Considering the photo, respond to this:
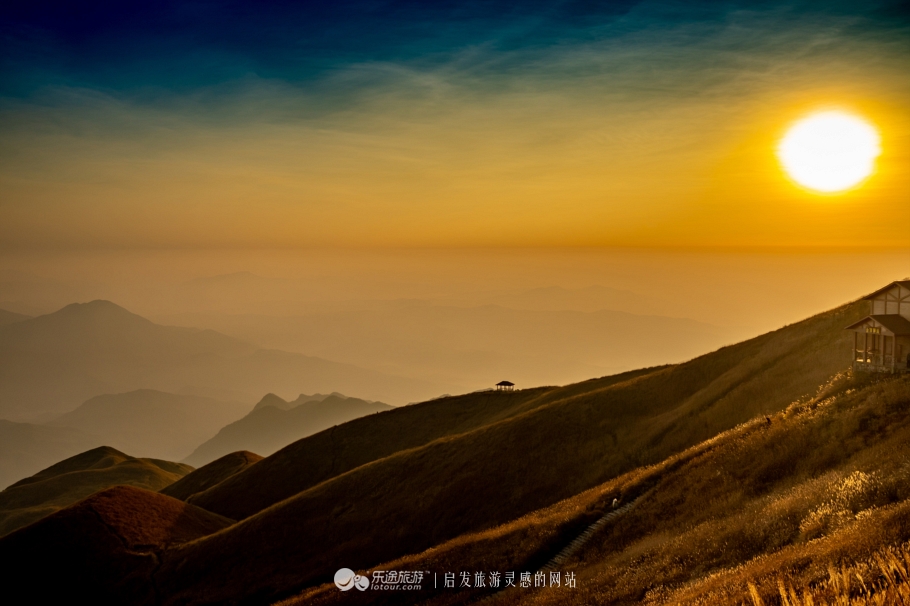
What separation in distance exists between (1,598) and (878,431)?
7499 centimetres

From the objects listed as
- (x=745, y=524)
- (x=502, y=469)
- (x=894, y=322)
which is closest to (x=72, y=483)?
(x=502, y=469)

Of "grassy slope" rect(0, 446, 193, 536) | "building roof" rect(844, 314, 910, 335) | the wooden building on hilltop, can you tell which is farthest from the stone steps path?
"grassy slope" rect(0, 446, 193, 536)

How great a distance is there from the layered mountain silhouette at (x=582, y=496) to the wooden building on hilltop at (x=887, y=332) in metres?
1.76

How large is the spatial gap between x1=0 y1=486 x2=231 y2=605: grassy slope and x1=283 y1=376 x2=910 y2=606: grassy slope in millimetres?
27112

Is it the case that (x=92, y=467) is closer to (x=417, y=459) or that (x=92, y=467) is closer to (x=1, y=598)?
(x=1, y=598)

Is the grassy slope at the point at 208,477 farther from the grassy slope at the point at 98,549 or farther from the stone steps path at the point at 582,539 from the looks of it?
the stone steps path at the point at 582,539

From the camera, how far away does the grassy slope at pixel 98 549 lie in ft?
188

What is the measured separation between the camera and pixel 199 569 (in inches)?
2231

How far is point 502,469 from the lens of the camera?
59.0 meters

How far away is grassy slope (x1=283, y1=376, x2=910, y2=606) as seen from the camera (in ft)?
53.5

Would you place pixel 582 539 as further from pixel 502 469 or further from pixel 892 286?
pixel 892 286

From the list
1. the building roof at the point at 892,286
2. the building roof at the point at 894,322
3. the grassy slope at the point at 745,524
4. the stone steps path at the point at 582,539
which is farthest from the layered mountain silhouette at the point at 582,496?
the building roof at the point at 892,286

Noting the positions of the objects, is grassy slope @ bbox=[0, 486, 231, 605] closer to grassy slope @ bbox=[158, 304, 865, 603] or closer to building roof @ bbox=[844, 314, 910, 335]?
grassy slope @ bbox=[158, 304, 865, 603]

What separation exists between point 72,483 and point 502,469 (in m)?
131
